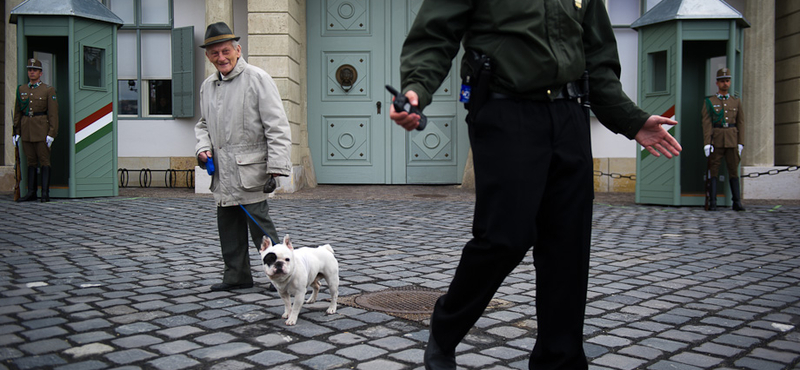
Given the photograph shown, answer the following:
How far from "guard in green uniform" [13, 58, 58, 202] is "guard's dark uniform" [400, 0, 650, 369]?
1017cm

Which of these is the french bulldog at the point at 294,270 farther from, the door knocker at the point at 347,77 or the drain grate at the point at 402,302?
the door knocker at the point at 347,77

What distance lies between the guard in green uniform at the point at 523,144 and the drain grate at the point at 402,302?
1497 mm

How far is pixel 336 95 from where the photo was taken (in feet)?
47.1

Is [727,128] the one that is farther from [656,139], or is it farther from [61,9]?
[61,9]

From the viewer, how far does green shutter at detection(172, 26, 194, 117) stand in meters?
13.9

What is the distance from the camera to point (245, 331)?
389 centimetres

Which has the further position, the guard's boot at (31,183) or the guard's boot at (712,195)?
the guard's boot at (31,183)

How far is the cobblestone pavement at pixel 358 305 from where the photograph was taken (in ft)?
11.4

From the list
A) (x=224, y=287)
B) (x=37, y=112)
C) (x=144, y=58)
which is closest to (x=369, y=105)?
(x=144, y=58)

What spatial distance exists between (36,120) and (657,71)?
9876mm

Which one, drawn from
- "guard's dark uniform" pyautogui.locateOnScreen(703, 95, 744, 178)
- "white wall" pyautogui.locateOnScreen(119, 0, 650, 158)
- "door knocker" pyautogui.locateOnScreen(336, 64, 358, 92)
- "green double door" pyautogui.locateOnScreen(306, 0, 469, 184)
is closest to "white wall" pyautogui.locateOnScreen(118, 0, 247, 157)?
"white wall" pyautogui.locateOnScreen(119, 0, 650, 158)

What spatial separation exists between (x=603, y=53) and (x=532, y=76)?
1.59 feet

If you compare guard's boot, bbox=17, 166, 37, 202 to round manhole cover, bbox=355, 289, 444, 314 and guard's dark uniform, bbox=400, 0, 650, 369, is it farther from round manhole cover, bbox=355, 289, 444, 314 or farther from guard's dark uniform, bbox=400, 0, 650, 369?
guard's dark uniform, bbox=400, 0, 650, 369

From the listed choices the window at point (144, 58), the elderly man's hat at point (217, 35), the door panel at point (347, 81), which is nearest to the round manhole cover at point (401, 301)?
the elderly man's hat at point (217, 35)
